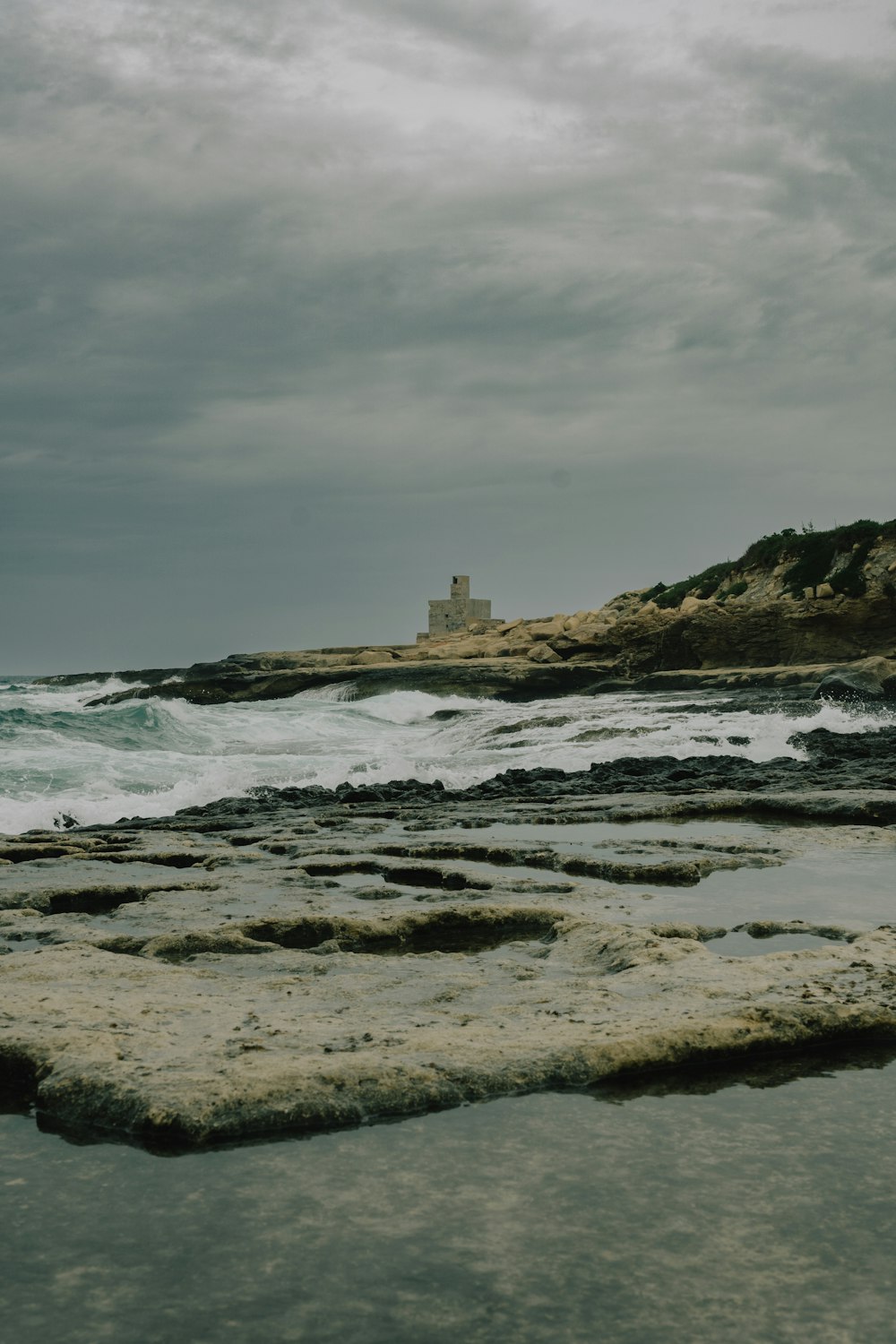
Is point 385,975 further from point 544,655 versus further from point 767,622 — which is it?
point 544,655

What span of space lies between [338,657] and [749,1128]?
197 feet

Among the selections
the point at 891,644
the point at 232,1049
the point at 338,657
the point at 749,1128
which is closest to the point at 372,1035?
the point at 232,1049

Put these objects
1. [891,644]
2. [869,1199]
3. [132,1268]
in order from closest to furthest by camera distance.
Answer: [132,1268] < [869,1199] < [891,644]

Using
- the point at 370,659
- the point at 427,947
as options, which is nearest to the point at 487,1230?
the point at 427,947

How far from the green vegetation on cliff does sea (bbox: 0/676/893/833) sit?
49.7ft

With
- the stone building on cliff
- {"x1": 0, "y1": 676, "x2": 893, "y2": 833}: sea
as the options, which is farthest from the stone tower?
{"x1": 0, "y1": 676, "x2": 893, "y2": 833}: sea

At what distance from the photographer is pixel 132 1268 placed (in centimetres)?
197

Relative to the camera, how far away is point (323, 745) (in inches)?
897

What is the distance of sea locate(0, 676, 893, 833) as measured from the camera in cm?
1505

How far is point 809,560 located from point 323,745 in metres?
31.5

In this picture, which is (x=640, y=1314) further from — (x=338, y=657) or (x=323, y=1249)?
(x=338, y=657)

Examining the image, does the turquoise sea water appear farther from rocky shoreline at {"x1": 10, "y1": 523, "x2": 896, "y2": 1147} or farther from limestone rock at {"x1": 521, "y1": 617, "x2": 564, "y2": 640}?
limestone rock at {"x1": 521, "y1": 617, "x2": 564, "y2": 640}

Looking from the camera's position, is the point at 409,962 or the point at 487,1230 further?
the point at 409,962

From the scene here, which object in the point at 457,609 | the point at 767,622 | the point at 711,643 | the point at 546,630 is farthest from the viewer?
the point at 457,609
